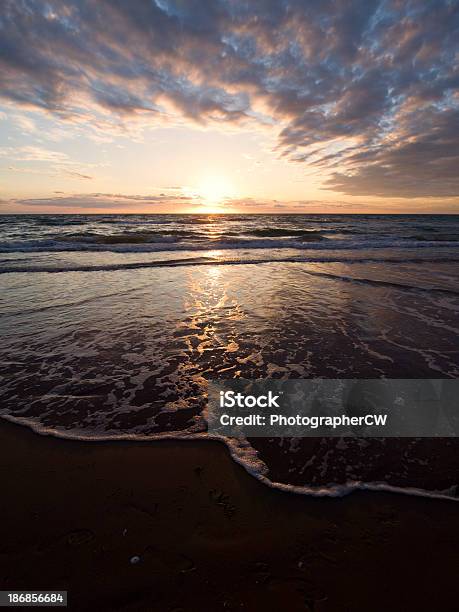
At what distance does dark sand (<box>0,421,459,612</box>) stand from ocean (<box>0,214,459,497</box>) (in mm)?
311

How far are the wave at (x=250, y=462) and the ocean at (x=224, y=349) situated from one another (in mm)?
17

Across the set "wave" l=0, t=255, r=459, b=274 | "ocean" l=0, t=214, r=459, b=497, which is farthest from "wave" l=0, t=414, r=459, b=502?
"wave" l=0, t=255, r=459, b=274

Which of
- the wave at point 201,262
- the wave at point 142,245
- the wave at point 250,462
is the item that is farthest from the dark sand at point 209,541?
the wave at point 142,245

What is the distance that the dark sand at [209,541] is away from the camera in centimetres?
205

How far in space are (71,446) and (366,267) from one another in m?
14.8

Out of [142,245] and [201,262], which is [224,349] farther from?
[142,245]

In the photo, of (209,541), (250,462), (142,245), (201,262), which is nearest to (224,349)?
(250,462)

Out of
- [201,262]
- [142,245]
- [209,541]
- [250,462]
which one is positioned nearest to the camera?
[209,541]

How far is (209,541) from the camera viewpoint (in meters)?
2.38

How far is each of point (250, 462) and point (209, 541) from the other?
0.90 meters

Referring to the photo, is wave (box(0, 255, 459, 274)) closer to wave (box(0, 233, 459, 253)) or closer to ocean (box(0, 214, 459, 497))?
ocean (box(0, 214, 459, 497))

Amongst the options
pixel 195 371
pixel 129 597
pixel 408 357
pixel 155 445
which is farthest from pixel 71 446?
pixel 408 357

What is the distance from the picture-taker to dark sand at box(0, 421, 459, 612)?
6.74 ft

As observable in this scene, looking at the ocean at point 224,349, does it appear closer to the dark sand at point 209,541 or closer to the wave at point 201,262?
the dark sand at point 209,541
